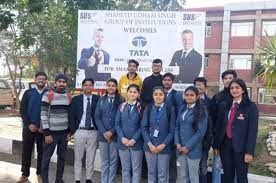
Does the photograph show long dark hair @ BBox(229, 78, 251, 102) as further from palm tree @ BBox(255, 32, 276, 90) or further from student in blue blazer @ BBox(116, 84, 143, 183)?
palm tree @ BBox(255, 32, 276, 90)

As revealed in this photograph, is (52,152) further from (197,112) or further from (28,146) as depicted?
(197,112)

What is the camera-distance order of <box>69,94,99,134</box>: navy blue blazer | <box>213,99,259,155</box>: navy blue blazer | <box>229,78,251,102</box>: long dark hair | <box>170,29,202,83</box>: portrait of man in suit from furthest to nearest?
<box>170,29,202,83</box>: portrait of man in suit
<box>69,94,99,134</box>: navy blue blazer
<box>229,78,251,102</box>: long dark hair
<box>213,99,259,155</box>: navy blue blazer

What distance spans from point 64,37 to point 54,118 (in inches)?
171

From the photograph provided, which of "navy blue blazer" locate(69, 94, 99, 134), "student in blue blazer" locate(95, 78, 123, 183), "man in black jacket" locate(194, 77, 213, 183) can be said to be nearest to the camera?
"man in black jacket" locate(194, 77, 213, 183)

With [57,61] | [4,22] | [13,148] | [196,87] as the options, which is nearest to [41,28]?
[57,61]

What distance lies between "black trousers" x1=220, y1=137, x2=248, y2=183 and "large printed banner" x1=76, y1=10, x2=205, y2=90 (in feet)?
7.08

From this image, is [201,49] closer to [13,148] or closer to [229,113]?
[229,113]

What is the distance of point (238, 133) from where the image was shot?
16.0 feet

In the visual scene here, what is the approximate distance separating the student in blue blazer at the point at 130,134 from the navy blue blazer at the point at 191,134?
0.59 metres

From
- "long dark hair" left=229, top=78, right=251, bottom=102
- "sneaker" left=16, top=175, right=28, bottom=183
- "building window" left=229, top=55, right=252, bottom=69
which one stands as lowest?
"sneaker" left=16, top=175, right=28, bottom=183

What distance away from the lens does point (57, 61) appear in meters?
9.84

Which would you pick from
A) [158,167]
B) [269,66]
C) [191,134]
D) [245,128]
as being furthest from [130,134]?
[269,66]

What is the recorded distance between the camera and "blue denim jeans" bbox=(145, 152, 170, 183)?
5238 mm

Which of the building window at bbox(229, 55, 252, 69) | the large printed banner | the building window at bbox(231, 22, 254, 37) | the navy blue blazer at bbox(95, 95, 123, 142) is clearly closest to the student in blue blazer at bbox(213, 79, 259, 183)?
the navy blue blazer at bbox(95, 95, 123, 142)
